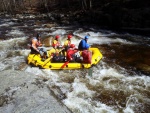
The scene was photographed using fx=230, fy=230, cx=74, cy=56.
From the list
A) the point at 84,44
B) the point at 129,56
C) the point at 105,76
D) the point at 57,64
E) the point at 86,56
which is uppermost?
the point at 84,44

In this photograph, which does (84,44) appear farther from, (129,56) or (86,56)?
(129,56)

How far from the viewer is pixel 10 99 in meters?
6.67

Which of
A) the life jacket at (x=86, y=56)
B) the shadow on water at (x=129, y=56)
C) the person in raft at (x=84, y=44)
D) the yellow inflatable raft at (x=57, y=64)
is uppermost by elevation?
the person in raft at (x=84, y=44)

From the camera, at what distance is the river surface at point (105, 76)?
7.69 metres

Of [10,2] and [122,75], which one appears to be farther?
[10,2]

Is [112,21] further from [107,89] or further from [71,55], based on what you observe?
[107,89]

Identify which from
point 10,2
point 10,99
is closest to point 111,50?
point 10,99

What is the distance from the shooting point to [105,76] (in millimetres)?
9742

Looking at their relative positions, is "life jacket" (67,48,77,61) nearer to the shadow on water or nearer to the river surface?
the river surface

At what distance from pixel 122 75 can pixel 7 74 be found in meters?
4.71

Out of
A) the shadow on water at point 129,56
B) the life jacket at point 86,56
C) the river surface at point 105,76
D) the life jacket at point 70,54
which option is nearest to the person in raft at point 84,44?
the life jacket at point 70,54

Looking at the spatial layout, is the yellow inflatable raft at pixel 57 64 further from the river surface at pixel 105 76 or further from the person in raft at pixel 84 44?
the person in raft at pixel 84 44

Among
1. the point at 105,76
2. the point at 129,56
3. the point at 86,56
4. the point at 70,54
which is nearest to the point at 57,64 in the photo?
the point at 70,54

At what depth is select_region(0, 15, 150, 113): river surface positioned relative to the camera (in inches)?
303
